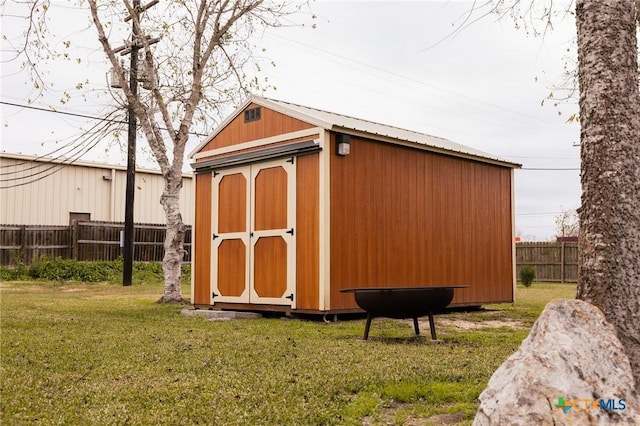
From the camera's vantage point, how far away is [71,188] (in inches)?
990

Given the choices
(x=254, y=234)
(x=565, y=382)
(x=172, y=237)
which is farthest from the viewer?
(x=172, y=237)

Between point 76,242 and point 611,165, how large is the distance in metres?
20.7

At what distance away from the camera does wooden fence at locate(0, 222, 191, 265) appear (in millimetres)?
21453

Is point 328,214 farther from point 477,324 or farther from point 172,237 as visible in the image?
point 172,237

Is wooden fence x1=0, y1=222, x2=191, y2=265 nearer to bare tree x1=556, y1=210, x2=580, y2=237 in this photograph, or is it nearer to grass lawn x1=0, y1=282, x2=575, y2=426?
grass lawn x1=0, y1=282, x2=575, y2=426

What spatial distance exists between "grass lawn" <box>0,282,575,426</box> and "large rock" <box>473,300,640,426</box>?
4.59ft

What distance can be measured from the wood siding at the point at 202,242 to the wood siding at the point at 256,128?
67cm

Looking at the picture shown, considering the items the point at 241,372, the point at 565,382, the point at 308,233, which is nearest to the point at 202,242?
the point at 308,233

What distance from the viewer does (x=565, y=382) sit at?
2.76 m

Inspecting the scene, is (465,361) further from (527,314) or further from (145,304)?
(145,304)

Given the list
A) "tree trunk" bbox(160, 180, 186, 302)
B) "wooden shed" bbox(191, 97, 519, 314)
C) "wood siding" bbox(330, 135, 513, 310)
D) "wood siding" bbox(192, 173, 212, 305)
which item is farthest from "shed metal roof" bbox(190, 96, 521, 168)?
"tree trunk" bbox(160, 180, 186, 302)

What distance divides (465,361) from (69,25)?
34.7 feet

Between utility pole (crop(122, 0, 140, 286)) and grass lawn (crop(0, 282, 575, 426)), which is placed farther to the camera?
utility pole (crop(122, 0, 140, 286))

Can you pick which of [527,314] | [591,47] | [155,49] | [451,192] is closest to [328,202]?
[451,192]
